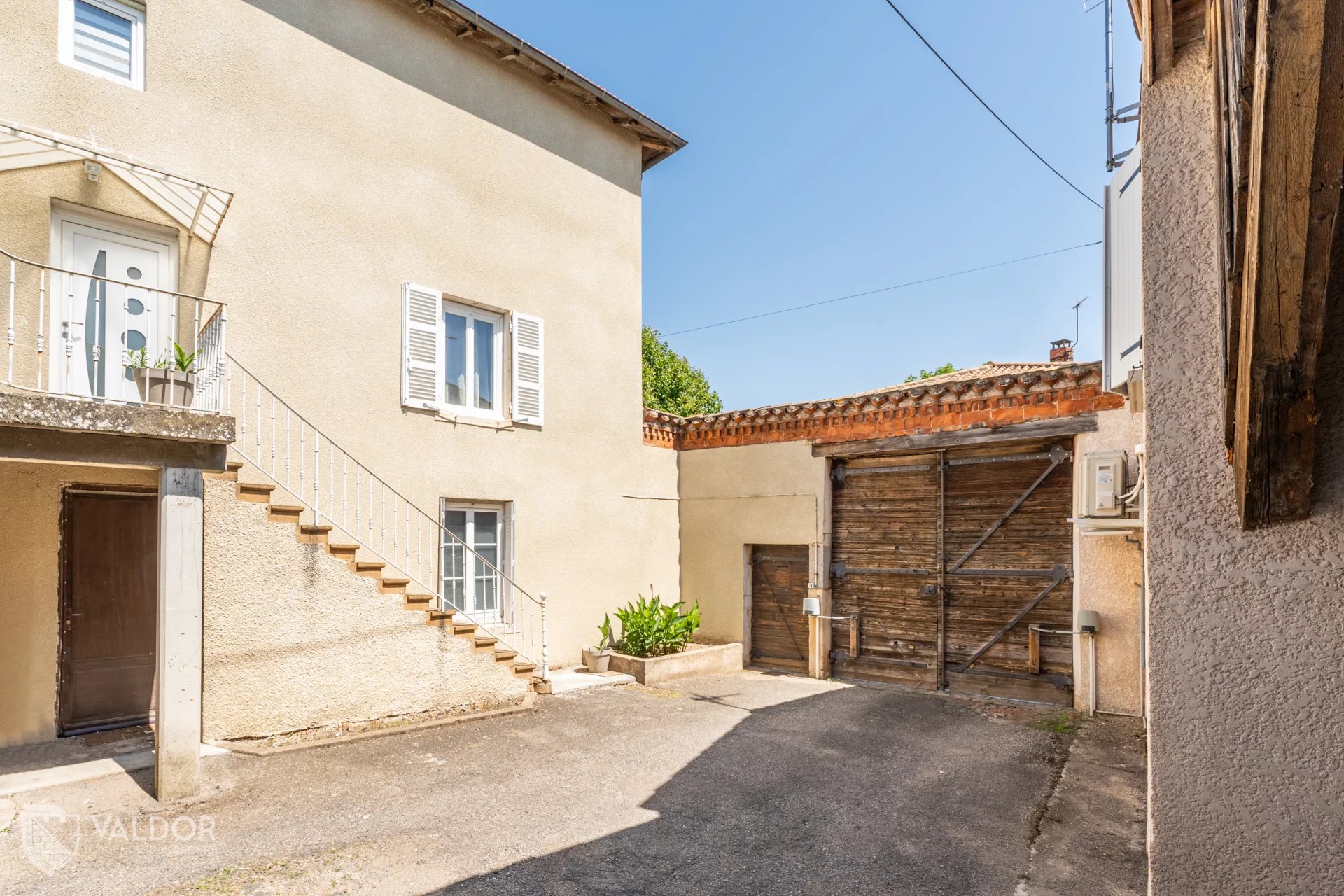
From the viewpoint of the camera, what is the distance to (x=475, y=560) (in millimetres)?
8430

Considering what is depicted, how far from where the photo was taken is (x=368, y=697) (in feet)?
21.4

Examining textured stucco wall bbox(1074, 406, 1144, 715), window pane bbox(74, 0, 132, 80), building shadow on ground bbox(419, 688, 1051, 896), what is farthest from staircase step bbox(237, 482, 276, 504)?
textured stucco wall bbox(1074, 406, 1144, 715)

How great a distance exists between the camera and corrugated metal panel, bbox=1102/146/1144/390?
509cm

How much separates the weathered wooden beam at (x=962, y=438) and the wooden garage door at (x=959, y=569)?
0.76ft

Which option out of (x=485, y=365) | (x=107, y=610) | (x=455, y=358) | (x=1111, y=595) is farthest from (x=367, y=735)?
(x=1111, y=595)

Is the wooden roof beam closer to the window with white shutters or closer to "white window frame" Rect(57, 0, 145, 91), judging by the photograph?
the window with white shutters

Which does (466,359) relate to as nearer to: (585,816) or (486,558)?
(486,558)

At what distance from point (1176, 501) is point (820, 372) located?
2210cm

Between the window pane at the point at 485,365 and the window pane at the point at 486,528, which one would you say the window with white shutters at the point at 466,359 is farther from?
the window pane at the point at 486,528

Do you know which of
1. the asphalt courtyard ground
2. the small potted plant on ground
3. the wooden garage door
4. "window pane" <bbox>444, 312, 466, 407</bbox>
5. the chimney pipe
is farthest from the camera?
the chimney pipe

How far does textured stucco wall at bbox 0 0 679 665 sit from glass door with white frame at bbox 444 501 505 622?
27cm

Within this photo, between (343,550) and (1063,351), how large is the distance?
10.4 m

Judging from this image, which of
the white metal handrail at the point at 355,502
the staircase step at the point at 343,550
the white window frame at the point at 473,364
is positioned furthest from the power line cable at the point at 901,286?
the staircase step at the point at 343,550

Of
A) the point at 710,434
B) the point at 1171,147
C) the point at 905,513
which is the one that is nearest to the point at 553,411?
the point at 710,434
